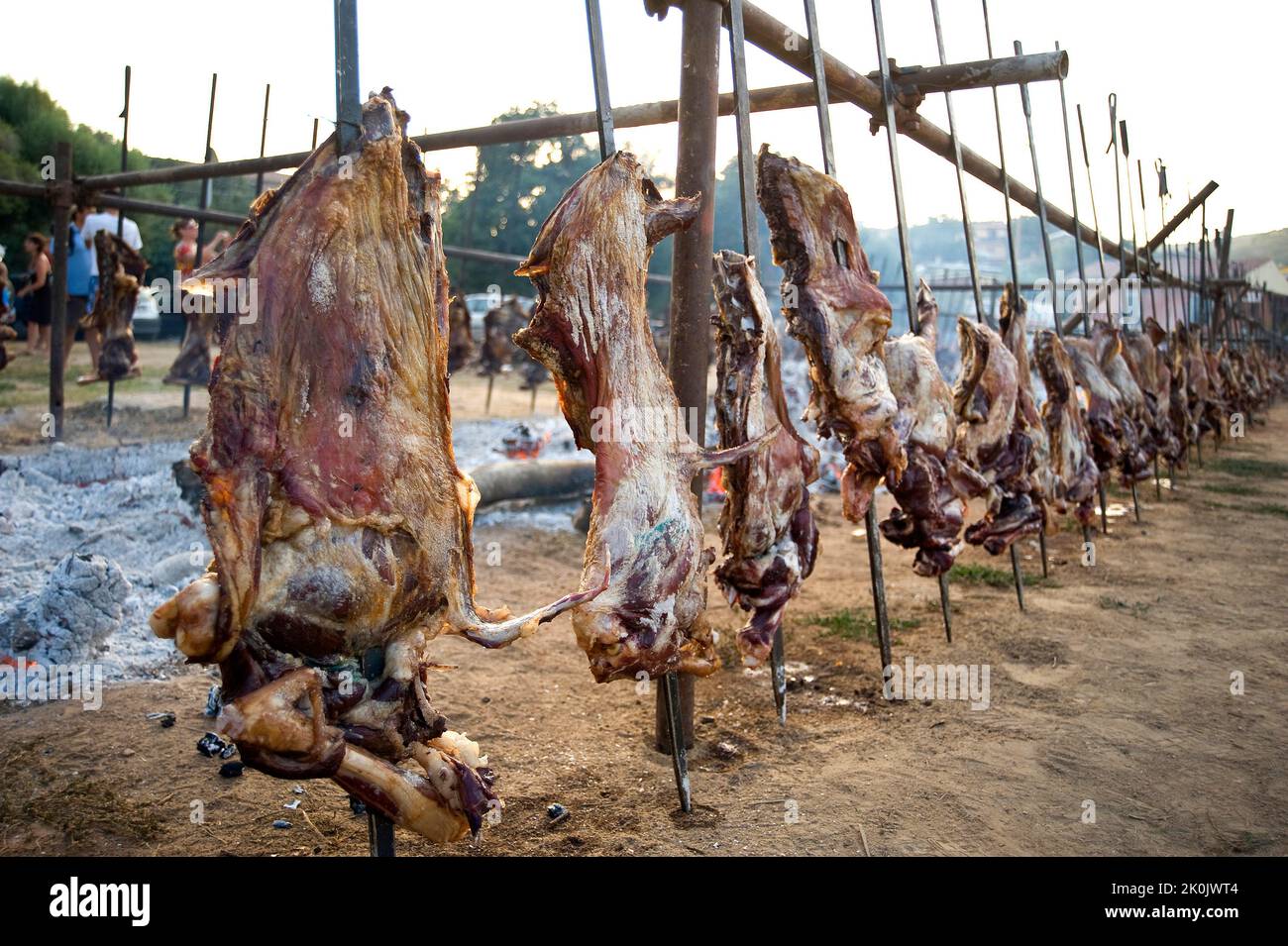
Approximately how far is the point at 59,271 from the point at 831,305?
7.78 metres

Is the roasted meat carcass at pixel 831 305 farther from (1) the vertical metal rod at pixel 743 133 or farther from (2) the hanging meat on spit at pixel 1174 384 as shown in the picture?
(2) the hanging meat on spit at pixel 1174 384

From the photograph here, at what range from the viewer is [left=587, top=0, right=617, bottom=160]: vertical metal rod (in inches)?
114

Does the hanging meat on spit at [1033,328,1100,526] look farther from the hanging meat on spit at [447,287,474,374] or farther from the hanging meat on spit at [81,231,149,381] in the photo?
the hanging meat on spit at [81,231,149,381]

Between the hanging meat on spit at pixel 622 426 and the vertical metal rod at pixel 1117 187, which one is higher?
the vertical metal rod at pixel 1117 187

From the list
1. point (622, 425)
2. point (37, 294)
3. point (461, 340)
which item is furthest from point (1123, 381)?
point (37, 294)

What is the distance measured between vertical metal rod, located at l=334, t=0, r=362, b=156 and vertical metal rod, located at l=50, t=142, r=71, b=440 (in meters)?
7.39

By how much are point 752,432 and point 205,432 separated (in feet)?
5.43

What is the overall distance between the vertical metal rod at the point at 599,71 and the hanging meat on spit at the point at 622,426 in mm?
174

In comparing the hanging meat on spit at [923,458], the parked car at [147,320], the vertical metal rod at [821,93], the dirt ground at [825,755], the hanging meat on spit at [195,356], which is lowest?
the dirt ground at [825,755]

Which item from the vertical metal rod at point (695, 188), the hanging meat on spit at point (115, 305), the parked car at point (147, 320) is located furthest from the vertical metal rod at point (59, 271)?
the parked car at point (147, 320)

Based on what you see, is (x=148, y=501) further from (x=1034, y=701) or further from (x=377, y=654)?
(x=1034, y=701)

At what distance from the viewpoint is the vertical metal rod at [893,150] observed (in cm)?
436

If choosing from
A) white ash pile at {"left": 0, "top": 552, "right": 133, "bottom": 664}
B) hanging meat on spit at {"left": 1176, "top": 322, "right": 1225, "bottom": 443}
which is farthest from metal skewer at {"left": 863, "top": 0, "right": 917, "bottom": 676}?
hanging meat on spit at {"left": 1176, "top": 322, "right": 1225, "bottom": 443}
